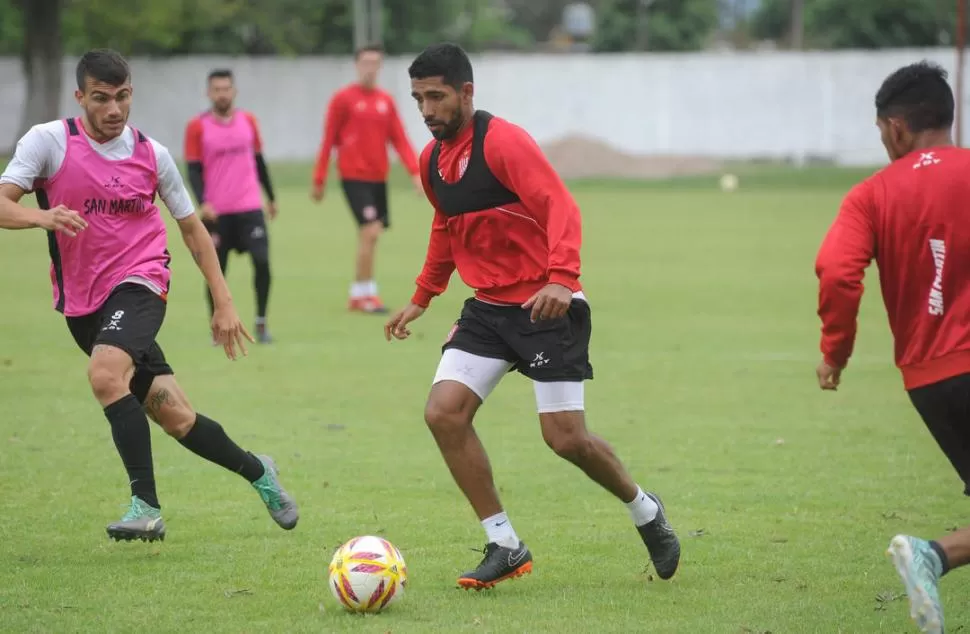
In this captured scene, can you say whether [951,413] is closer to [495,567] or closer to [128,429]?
[495,567]

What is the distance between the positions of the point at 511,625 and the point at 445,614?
293 millimetres

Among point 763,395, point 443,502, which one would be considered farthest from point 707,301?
point 443,502

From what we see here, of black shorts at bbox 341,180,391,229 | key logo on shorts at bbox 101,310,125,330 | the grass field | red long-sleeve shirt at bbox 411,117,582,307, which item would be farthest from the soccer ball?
black shorts at bbox 341,180,391,229

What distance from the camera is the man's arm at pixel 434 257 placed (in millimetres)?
6277

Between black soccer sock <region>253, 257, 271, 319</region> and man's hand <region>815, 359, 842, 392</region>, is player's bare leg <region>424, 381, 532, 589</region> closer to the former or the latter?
man's hand <region>815, 359, 842, 392</region>

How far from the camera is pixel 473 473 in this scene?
19.9ft

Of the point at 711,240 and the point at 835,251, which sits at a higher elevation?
the point at 835,251

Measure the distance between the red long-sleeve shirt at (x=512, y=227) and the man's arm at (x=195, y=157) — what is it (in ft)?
24.7

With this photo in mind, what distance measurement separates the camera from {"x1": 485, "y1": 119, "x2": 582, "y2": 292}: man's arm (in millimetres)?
5703

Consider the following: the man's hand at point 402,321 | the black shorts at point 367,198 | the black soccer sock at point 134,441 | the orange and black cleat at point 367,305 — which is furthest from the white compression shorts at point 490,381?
the black shorts at point 367,198

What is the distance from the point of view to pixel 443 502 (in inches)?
303

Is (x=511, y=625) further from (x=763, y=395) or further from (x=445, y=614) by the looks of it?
(x=763, y=395)

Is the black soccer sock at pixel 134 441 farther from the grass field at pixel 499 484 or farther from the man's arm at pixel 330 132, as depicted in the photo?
the man's arm at pixel 330 132

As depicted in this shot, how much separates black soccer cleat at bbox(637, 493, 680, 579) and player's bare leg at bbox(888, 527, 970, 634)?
4.70 ft
